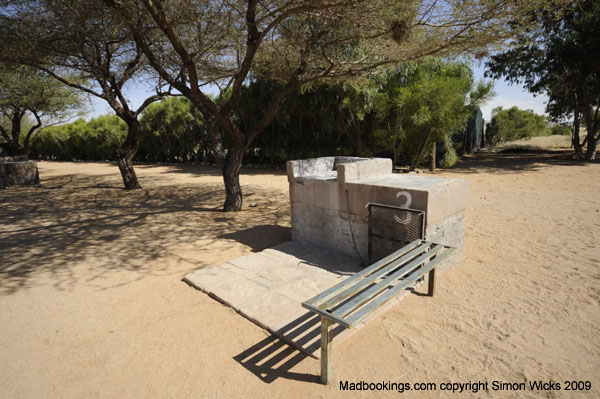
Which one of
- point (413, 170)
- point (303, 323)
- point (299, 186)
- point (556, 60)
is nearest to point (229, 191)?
point (299, 186)

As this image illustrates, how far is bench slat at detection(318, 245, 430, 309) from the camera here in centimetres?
A: 238

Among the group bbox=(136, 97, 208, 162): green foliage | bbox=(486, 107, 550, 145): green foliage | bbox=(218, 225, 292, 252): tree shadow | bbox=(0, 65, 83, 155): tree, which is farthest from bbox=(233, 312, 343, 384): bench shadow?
bbox=(486, 107, 550, 145): green foliage

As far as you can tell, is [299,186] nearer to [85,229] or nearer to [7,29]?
[85,229]

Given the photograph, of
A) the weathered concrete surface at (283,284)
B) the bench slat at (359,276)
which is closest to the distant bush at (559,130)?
the weathered concrete surface at (283,284)

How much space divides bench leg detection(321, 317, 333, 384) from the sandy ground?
7cm

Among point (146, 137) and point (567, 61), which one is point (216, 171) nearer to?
point (146, 137)

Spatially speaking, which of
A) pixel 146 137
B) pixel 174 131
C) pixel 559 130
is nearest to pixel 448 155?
pixel 174 131

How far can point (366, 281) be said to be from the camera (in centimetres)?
263

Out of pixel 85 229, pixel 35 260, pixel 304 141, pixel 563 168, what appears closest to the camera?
pixel 35 260

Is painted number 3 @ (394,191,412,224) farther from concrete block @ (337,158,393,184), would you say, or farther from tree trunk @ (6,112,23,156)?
tree trunk @ (6,112,23,156)

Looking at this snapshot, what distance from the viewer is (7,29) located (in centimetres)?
695

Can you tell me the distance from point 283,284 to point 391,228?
4.51ft

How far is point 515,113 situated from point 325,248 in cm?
3109

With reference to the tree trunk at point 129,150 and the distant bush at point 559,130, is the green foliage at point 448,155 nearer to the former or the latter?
the tree trunk at point 129,150
